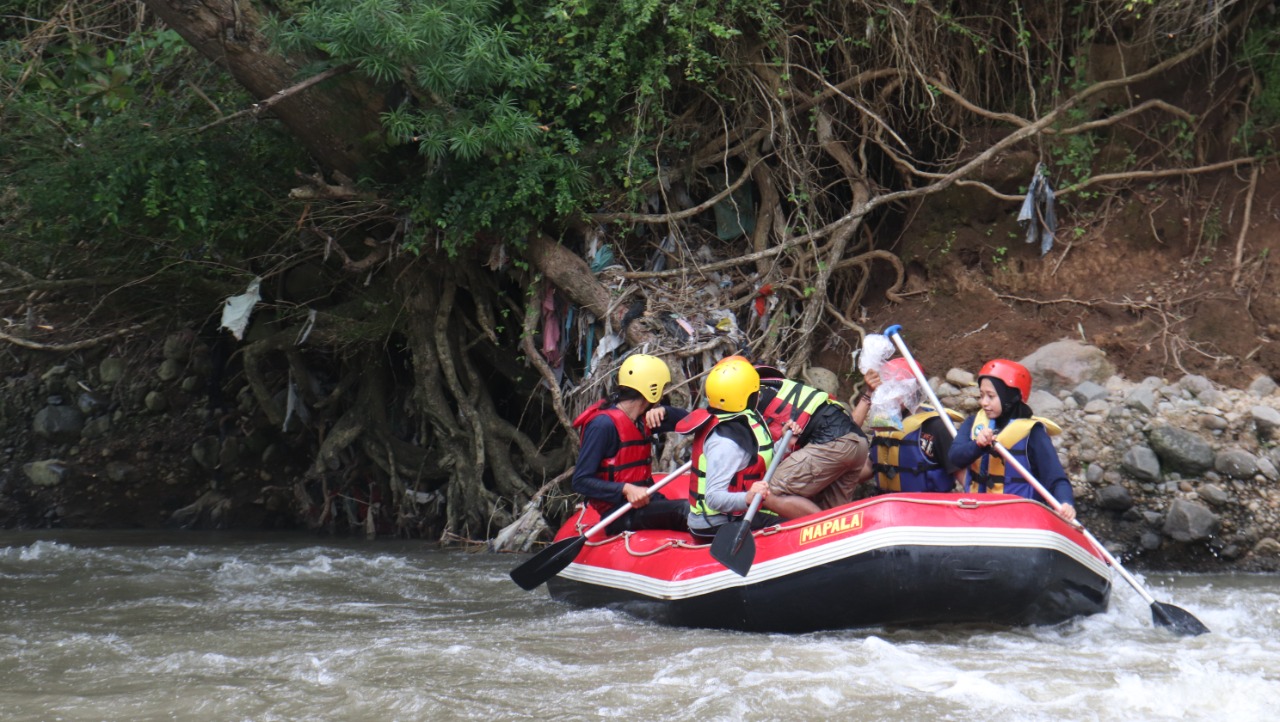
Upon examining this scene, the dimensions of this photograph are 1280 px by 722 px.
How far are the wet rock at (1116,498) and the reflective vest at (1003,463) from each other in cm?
114

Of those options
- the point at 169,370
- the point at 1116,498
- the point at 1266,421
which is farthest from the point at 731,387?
the point at 169,370

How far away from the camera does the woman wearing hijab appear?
4.88m

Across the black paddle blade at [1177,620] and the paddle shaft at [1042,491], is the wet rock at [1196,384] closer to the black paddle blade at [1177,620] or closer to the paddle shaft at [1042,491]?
the paddle shaft at [1042,491]

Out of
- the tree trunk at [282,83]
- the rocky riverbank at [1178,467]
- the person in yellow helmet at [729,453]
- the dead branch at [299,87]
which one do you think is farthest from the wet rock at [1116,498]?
the dead branch at [299,87]

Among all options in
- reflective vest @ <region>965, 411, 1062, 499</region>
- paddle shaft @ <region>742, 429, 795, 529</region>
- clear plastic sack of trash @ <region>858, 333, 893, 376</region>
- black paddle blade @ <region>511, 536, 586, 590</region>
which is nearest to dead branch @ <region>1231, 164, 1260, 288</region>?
reflective vest @ <region>965, 411, 1062, 499</region>

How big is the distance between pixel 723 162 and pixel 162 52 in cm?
366

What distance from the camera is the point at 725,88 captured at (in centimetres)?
753

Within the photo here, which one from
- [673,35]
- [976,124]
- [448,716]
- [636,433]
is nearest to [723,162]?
[673,35]

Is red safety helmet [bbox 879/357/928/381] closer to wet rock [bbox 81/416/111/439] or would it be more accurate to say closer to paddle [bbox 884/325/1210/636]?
paddle [bbox 884/325/1210/636]

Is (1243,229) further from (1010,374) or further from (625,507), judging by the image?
(625,507)

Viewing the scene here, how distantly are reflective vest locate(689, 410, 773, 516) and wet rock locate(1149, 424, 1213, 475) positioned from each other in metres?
2.24

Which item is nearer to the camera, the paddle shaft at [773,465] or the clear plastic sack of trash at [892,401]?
the paddle shaft at [773,465]

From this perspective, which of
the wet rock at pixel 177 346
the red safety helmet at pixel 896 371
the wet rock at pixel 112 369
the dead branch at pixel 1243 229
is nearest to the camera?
the red safety helmet at pixel 896 371

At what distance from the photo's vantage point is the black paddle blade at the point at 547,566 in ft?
17.9
